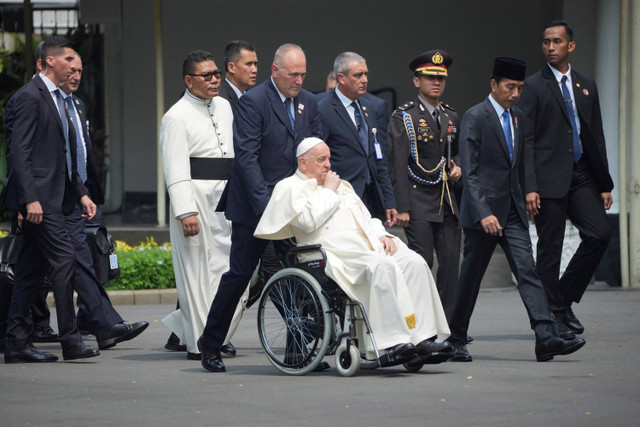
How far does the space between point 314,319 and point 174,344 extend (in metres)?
1.91

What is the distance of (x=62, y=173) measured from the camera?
9078mm

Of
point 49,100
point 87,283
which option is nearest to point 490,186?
point 87,283

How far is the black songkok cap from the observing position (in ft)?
28.4

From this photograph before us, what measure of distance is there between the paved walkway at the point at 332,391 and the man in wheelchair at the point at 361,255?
0.28 m

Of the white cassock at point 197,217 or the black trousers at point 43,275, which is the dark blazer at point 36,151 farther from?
the white cassock at point 197,217

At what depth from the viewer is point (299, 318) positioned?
812cm

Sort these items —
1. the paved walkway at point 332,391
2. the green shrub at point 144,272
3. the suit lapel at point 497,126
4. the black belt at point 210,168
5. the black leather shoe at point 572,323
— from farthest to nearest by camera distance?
the green shrub at point 144,272 < the black leather shoe at point 572,323 < the black belt at point 210,168 < the suit lapel at point 497,126 < the paved walkway at point 332,391

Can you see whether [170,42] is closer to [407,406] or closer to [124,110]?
[124,110]

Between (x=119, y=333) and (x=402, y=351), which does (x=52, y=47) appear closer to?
(x=119, y=333)

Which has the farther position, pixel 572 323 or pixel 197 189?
pixel 572 323

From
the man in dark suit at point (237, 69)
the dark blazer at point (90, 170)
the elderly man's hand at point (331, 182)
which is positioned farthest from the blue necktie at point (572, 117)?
the dark blazer at point (90, 170)

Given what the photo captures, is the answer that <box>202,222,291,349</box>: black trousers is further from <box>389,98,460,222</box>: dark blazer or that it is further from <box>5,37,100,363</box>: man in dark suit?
<box>389,98,460,222</box>: dark blazer

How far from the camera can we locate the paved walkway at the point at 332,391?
6.56m

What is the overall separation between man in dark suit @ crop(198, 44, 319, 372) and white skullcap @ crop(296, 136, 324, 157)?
247 millimetres
